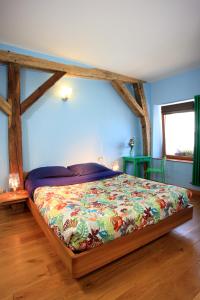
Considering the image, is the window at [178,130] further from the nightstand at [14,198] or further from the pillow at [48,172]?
the nightstand at [14,198]

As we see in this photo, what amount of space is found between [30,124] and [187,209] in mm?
2733

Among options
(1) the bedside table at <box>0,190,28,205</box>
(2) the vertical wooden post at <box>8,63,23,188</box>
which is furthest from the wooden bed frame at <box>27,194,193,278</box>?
(2) the vertical wooden post at <box>8,63,23,188</box>

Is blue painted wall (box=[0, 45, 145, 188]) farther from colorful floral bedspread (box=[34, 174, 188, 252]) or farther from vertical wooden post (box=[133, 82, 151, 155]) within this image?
colorful floral bedspread (box=[34, 174, 188, 252])

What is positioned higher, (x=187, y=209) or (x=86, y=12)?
(x=86, y=12)

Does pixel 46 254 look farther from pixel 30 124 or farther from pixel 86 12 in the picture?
pixel 86 12

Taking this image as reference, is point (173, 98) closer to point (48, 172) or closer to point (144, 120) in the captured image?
point (144, 120)

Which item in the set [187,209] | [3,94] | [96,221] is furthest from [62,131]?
[187,209]

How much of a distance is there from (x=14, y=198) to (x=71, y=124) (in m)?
1.65

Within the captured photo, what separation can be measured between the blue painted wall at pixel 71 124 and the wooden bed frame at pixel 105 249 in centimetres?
147

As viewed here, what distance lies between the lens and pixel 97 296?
4.60ft

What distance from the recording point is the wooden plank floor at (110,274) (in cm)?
142

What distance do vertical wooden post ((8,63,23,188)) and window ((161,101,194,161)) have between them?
337 centimetres

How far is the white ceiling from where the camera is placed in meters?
1.89

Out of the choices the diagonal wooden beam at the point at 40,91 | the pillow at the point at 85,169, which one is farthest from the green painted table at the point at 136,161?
the diagonal wooden beam at the point at 40,91
